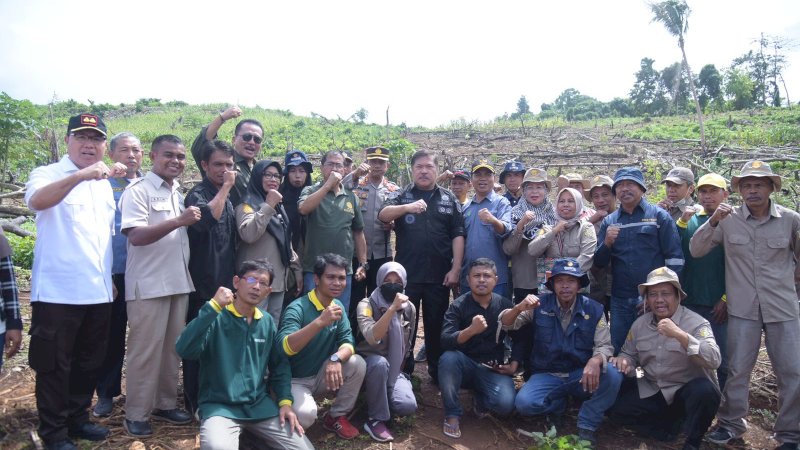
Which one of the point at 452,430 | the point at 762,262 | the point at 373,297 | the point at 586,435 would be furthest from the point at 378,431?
the point at 762,262

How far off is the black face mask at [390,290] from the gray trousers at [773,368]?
284 cm

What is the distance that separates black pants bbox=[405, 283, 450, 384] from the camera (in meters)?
4.93

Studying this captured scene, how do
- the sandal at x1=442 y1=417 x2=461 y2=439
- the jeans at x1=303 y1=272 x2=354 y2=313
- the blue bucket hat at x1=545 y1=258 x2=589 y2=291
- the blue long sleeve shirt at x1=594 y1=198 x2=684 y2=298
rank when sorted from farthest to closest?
the jeans at x1=303 y1=272 x2=354 y2=313, the blue long sleeve shirt at x1=594 y1=198 x2=684 y2=298, the blue bucket hat at x1=545 y1=258 x2=589 y2=291, the sandal at x1=442 y1=417 x2=461 y2=439

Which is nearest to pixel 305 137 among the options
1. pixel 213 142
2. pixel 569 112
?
pixel 569 112

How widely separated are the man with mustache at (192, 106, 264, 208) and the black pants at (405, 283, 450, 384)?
74.0 inches

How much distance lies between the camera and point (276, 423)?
137 inches

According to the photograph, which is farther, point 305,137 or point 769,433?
point 305,137

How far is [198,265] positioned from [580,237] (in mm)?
3409

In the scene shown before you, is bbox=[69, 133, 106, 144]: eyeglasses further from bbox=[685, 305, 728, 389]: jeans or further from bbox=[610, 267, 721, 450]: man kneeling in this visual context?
bbox=[685, 305, 728, 389]: jeans

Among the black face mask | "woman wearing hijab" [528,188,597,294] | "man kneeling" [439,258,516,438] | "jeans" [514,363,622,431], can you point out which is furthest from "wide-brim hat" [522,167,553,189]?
"jeans" [514,363,622,431]

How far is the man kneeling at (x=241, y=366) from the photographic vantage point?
335 cm

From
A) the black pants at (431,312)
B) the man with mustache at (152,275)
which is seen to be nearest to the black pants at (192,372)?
the man with mustache at (152,275)

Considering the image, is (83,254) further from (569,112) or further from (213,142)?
(569,112)

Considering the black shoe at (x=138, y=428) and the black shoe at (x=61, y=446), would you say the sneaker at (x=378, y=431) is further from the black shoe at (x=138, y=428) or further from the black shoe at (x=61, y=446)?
the black shoe at (x=61, y=446)
